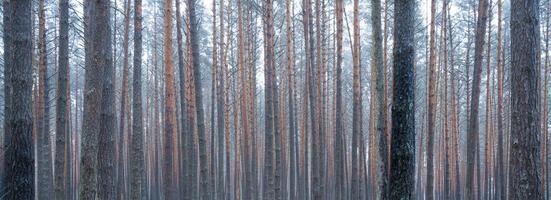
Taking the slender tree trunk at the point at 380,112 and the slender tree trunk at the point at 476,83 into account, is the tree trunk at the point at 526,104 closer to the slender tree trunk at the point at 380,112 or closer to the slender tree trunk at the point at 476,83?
the slender tree trunk at the point at 380,112

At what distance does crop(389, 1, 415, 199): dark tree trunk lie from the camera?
18.7 feet

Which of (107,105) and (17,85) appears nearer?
(17,85)

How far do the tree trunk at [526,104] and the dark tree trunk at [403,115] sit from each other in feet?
4.04

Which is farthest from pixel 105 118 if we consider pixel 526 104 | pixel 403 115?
pixel 526 104

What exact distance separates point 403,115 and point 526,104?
143 centimetres

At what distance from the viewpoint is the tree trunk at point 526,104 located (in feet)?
18.7

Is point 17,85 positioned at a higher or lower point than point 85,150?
higher

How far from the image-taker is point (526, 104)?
18.8 ft

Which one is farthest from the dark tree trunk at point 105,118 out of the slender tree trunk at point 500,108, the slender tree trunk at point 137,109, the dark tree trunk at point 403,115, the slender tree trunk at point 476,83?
the slender tree trunk at point 500,108

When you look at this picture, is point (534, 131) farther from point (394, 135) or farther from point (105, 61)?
point (105, 61)

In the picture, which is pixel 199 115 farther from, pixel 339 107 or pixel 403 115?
pixel 403 115

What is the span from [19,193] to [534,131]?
5.90 metres

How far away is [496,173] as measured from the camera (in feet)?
58.7

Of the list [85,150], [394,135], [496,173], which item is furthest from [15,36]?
[496,173]
